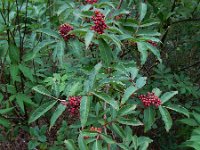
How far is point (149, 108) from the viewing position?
1872mm

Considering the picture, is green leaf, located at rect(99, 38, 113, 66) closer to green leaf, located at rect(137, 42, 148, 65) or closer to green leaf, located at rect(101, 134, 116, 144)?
green leaf, located at rect(137, 42, 148, 65)

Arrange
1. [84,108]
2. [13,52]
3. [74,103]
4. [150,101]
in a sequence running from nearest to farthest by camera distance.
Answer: [84,108], [74,103], [150,101], [13,52]

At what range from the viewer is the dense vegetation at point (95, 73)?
1699 mm

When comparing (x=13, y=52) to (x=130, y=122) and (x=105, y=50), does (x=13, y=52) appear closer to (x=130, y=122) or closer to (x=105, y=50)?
(x=105, y=50)

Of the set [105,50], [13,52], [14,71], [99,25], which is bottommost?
[14,71]

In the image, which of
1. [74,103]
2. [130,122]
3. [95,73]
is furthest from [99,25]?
[130,122]

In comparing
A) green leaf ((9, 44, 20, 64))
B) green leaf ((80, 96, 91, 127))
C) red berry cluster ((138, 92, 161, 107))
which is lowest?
red berry cluster ((138, 92, 161, 107))

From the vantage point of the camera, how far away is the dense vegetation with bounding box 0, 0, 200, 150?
1699mm

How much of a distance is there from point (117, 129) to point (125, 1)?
135 centimetres

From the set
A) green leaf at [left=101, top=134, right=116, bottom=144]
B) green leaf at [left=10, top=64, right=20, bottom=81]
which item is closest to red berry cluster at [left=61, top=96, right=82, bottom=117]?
green leaf at [left=101, top=134, right=116, bottom=144]

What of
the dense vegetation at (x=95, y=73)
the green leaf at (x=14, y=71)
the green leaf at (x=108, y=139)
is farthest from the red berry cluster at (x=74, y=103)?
the green leaf at (x=14, y=71)

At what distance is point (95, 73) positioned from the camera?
159 cm

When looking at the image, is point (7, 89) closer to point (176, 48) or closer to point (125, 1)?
point (125, 1)

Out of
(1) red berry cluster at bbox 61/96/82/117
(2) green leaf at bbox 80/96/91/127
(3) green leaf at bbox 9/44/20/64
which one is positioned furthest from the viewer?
(3) green leaf at bbox 9/44/20/64
